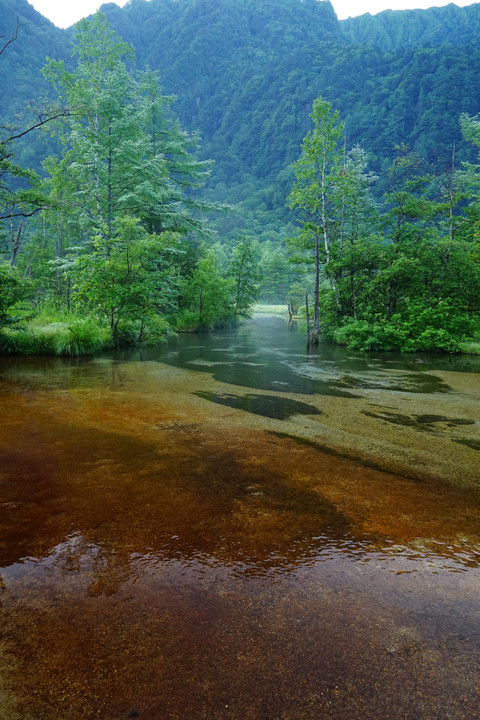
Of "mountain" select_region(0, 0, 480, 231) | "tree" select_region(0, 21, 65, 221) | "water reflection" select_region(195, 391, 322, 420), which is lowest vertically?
"water reflection" select_region(195, 391, 322, 420)

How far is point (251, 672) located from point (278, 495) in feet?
5.50

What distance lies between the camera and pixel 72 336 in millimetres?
11977

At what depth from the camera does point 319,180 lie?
69.9 ft

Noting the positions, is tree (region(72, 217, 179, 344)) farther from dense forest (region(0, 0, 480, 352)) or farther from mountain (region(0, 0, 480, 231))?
mountain (region(0, 0, 480, 231))

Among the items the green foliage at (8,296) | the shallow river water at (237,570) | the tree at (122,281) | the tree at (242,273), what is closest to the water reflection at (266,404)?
the shallow river water at (237,570)

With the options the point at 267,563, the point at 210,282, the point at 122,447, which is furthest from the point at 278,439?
the point at 210,282

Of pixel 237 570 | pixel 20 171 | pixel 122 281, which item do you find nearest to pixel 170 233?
pixel 122 281

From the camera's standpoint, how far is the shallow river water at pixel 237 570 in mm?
1507

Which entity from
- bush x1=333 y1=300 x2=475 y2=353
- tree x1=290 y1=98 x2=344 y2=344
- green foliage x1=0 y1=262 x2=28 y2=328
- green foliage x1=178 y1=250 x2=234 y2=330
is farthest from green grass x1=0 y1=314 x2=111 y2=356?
green foliage x1=178 y1=250 x2=234 y2=330

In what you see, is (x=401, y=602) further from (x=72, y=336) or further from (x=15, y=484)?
(x=72, y=336)

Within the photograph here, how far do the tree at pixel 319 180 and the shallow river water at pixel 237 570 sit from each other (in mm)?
16085

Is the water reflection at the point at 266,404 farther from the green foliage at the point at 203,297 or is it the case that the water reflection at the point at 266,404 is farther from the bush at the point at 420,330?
the green foliage at the point at 203,297

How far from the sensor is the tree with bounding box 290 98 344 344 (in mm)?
20125

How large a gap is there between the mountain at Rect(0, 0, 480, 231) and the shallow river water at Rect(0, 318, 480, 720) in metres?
91.4
